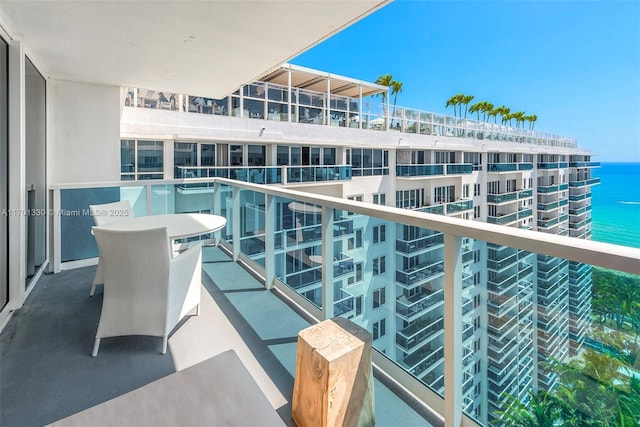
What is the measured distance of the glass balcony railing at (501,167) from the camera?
23.6m

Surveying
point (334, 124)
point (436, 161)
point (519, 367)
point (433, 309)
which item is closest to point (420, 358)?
point (433, 309)

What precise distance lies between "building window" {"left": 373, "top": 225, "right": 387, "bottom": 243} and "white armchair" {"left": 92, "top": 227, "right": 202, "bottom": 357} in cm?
135

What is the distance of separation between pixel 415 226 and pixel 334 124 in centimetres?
1434

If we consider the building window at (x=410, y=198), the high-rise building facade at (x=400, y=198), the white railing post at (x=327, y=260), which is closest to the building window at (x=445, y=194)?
the high-rise building facade at (x=400, y=198)

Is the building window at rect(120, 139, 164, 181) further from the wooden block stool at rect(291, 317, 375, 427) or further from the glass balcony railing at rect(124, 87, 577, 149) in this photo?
the wooden block stool at rect(291, 317, 375, 427)

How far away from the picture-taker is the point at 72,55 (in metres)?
3.55

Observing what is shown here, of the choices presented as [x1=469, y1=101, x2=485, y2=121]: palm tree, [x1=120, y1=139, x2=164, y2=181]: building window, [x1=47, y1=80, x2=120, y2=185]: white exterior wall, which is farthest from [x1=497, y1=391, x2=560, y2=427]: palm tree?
[x1=469, y1=101, x2=485, y2=121]: palm tree

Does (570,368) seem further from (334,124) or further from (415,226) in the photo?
(334,124)

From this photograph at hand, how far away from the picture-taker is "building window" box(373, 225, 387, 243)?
187cm

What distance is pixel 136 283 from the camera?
212 cm

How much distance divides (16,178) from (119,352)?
194 centimetres

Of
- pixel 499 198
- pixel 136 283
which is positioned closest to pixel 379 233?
pixel 136 283

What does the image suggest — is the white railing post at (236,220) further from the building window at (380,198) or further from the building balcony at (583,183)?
the building balcony at (583,183)

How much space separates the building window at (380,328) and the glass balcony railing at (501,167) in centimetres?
2508
